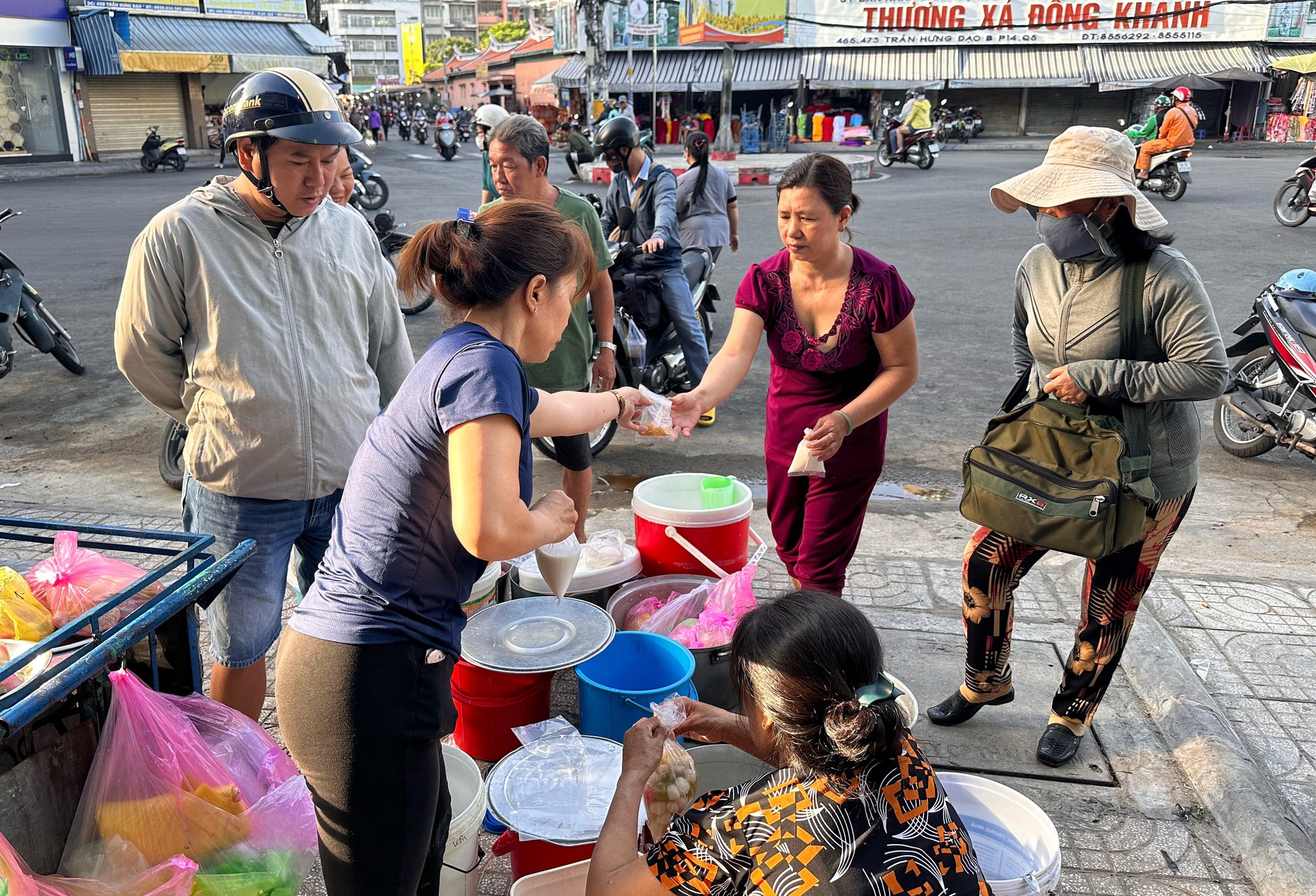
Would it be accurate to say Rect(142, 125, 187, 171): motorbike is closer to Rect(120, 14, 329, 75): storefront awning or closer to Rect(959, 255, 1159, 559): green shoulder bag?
Rect(120, 14, 329, 75): storefront awning

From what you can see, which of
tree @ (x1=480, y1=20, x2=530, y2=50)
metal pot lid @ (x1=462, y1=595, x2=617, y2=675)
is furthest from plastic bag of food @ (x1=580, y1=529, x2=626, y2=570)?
tree @ (x1=480, y1=20, x2=530, y2=50)

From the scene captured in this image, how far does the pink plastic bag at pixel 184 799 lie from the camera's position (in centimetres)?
189

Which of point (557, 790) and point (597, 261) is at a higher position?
point (597, 261)

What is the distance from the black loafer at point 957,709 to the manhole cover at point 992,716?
29 mm

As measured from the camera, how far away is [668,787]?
6.24 ft

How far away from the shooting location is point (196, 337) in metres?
2.35

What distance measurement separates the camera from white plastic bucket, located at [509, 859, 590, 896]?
206cm

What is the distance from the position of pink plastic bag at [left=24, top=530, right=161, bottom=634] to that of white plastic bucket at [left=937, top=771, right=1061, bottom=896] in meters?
1.88

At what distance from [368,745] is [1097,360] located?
6.78 feet

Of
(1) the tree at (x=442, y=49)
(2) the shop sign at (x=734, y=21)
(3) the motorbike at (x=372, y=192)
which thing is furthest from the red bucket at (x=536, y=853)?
(1) the tree at (x=442, y=49)

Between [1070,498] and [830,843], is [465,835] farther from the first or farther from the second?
[1070,498]

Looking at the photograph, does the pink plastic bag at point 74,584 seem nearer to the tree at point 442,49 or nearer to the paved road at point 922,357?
the paved road at point 922,357

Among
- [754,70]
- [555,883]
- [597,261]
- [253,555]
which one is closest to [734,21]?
[754,70]

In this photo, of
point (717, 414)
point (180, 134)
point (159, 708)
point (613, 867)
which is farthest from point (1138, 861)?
point (180, 134)
